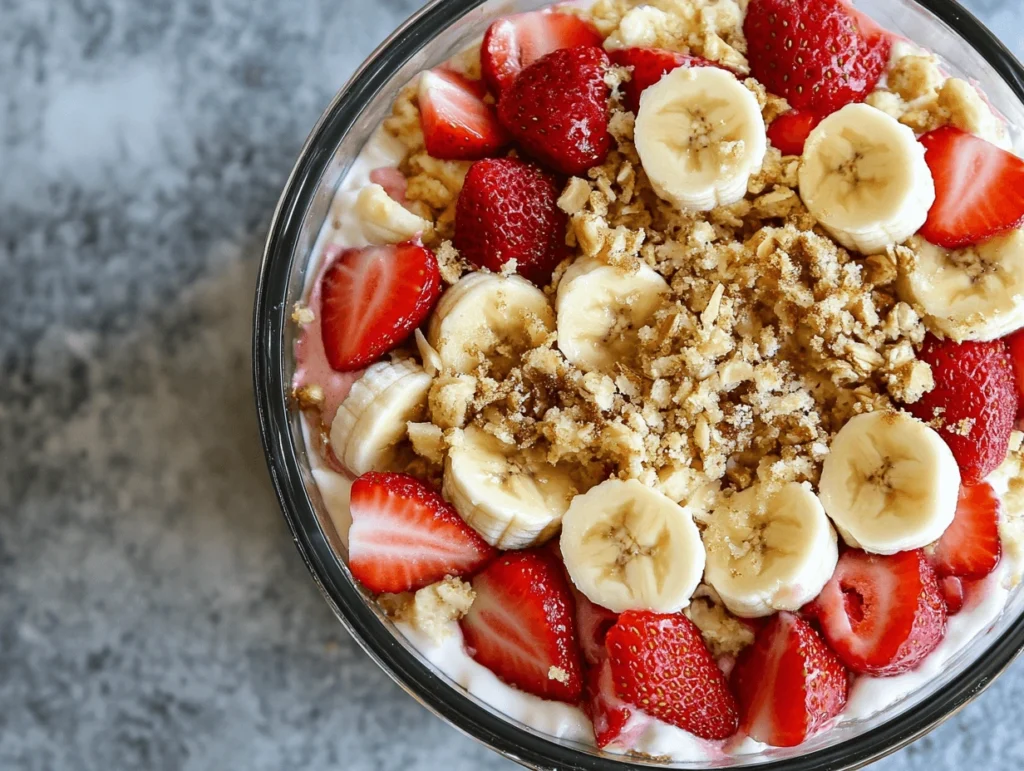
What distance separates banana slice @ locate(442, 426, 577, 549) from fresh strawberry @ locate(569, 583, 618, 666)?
93 mm

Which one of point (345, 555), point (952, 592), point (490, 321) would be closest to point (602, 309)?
point (490, 321)

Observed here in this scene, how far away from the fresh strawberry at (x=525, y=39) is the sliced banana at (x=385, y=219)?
20 centimetres

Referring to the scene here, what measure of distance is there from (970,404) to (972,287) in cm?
15

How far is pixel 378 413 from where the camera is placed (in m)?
1.19

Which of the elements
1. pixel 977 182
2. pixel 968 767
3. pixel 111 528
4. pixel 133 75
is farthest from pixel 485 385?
pixel 968 767

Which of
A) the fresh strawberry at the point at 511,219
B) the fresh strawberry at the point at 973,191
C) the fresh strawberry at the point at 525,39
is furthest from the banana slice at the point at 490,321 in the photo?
the fresh strawberry at the point at 973,191

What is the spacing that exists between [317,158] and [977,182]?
81cm

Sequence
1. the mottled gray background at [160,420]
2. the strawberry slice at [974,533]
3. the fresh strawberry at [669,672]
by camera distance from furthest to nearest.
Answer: the mottled gray background at [160,420]
the strawberry slice at [974,533]
the fresh strawberry at [669,672]

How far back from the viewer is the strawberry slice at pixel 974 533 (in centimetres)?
122

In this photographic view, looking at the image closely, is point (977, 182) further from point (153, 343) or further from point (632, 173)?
point (153, 343)

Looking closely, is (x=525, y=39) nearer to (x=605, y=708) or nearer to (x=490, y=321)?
(x=490, y=321)

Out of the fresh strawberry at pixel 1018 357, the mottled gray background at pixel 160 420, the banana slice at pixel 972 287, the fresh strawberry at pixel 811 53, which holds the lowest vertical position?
the mottled gray background at pixel 160 420

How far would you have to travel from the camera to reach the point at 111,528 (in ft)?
5.21

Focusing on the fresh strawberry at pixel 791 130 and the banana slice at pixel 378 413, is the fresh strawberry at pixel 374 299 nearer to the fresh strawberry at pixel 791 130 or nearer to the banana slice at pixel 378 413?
the banana slice at pixel 378 413
